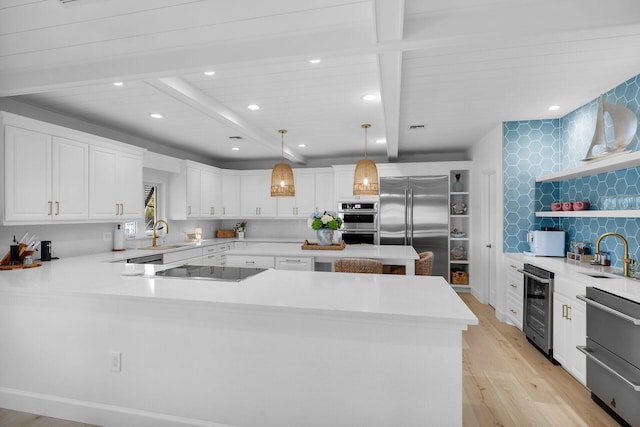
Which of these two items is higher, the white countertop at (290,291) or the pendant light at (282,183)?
the pendant light at (282,183)

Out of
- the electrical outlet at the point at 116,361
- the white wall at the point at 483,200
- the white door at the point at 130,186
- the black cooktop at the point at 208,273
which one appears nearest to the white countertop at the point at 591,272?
the white wall at the point at 483,200

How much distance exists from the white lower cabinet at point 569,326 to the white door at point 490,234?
1436 mm

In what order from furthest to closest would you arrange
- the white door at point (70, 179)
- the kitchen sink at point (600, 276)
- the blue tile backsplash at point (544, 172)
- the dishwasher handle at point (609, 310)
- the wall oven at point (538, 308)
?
1. the blue tile backsplash at point (544, 172)
2. the white door at point (70, 179)
3. the wall oven at point (538, 308)
4. the kitchen sink at point (600, 276)
5. the dishwasher handle at point (609, 310)

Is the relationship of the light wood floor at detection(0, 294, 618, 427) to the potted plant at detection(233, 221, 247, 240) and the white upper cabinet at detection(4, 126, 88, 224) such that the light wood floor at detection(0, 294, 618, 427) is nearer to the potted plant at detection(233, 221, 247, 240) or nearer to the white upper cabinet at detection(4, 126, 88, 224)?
the white upper cabinet at detection(4, 126, 88, 224)

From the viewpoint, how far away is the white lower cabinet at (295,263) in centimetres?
378

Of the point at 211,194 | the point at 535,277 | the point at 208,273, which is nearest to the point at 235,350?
the point at 208,273

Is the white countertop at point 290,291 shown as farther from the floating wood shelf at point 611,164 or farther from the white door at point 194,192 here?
the white door at point 194,192

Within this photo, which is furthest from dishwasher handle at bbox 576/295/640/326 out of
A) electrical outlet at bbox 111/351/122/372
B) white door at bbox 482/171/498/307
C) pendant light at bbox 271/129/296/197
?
electrical outlet at bbox 111/351/122/372

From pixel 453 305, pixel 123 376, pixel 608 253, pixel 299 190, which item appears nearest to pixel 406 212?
pixel 299 190

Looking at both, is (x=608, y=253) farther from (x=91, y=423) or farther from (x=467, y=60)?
(x=91, y=423)

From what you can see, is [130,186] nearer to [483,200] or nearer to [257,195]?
[257,195]

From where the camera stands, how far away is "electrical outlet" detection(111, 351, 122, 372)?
6.81 ft

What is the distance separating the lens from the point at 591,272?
8.88ft

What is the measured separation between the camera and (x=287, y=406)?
1.84 m
